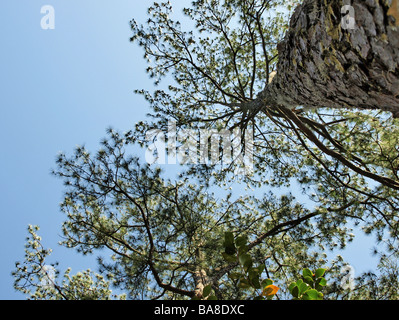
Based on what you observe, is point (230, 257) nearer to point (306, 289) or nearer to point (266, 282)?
point (266, 282)

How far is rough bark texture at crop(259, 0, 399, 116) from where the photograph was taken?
38.9 inches

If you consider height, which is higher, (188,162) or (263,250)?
(188,162)

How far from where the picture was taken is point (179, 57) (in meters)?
4.61

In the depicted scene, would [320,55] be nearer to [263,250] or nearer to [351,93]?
[351,93]

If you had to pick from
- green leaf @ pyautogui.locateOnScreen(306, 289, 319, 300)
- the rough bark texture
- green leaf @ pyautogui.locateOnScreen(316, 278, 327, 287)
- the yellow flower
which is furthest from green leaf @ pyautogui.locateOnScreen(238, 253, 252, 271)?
the rough bark texture

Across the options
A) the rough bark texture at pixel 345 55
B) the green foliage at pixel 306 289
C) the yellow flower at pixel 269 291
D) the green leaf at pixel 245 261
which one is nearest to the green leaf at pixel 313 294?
the green foliage at pixel 306 289

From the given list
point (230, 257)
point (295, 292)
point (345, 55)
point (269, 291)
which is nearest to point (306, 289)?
point (295, 292)

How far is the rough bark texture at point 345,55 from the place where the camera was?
0.99 m

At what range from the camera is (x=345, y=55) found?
128cm

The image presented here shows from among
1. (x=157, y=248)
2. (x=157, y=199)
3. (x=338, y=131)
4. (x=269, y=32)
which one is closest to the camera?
(x=157, y=248)

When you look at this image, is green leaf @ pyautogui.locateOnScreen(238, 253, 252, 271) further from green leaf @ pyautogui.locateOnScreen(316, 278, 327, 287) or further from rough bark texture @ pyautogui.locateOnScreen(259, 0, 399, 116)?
rough bark texture @ pyautogui.locateOnScreen(259, 0, 399, 116)

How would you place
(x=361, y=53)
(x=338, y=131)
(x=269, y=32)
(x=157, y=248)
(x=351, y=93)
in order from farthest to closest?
1. (x=269, y=32)
2. (x=338, y=131)
3. (x=157, y=248)
4. (x=351, y=93)
5. (x=361, y=53)

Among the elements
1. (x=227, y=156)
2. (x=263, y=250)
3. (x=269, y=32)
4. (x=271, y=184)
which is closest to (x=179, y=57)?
(x=269, y=32)

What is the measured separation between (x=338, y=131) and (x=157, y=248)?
348 cm
